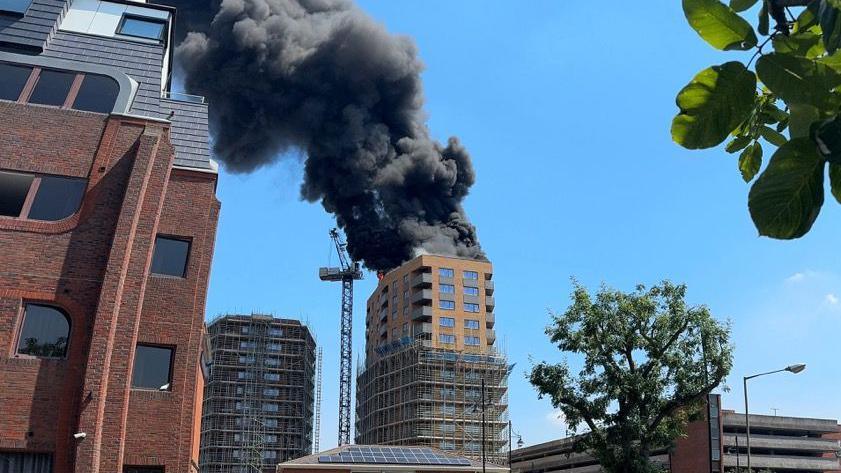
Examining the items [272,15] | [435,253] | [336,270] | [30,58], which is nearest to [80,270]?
[30,58]

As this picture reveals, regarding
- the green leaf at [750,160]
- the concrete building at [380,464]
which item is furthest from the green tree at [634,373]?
the green leaf at [750,160]

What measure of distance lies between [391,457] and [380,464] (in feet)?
3.82

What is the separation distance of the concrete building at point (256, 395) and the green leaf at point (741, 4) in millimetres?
85295

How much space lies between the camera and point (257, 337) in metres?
91.9

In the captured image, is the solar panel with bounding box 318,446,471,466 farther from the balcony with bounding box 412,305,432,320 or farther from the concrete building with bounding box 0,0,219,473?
the balcony with bounding box 412,305,432,320

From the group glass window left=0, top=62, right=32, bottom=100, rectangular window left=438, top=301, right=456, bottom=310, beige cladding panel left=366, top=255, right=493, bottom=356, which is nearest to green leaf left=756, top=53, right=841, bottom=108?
glass window left=0, top=62, right=32, bottom=100

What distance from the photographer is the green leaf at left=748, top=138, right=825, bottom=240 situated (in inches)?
50.7

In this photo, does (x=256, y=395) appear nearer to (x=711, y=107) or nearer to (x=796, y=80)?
(x=711, y=107)

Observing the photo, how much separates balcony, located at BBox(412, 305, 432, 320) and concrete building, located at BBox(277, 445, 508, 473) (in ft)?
157

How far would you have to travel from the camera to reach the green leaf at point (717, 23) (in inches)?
56.6

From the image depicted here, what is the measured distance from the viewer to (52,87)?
19906 millimetres

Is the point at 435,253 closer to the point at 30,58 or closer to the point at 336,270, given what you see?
the point at 336,270

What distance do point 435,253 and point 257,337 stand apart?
24759 mm

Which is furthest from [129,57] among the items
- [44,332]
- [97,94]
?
[44,332]
